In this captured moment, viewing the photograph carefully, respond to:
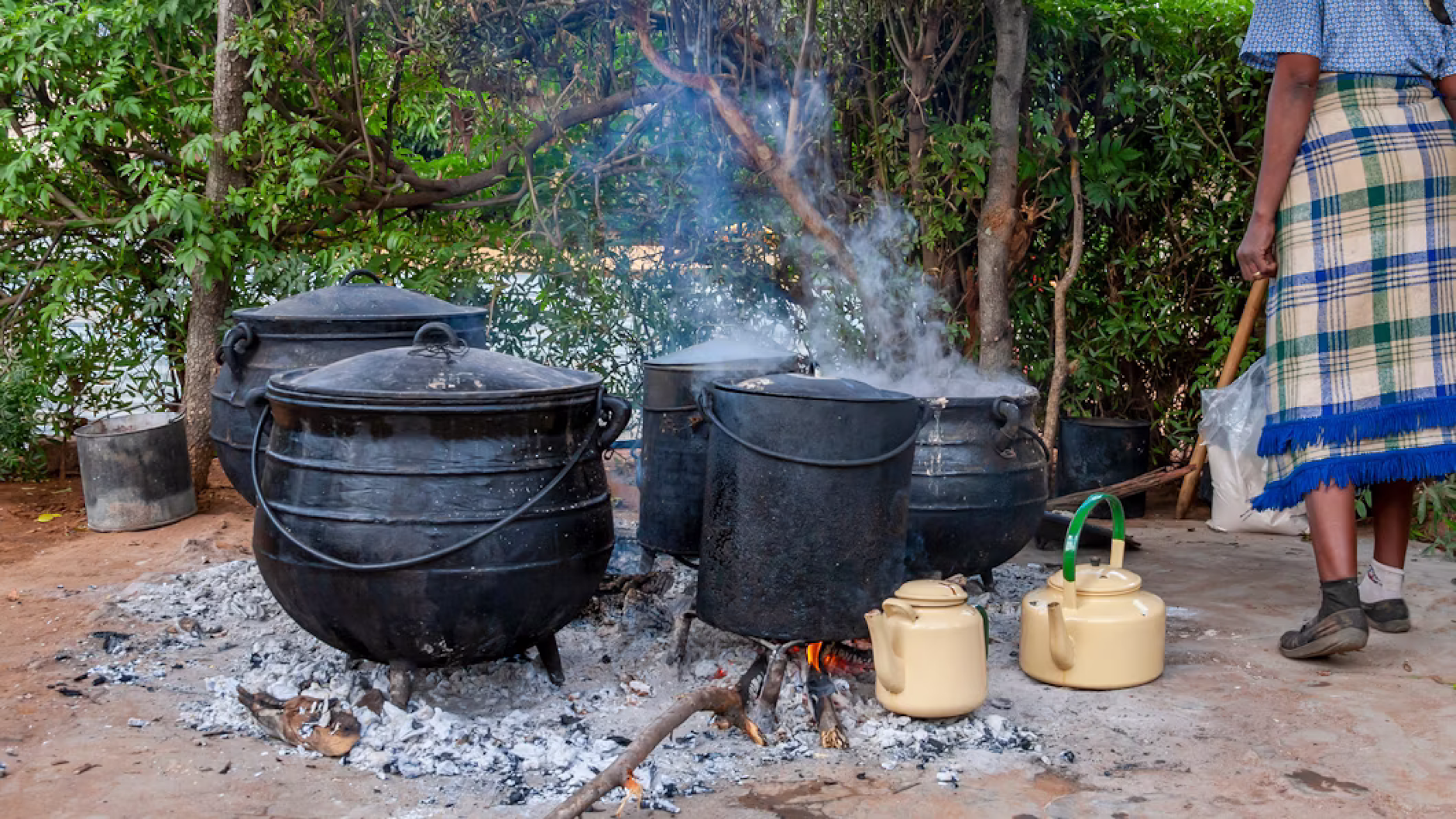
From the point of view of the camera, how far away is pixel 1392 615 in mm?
4012

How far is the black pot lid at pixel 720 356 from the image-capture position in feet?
14.2

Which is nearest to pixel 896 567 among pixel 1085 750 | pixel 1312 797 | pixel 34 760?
pixel 1085 750

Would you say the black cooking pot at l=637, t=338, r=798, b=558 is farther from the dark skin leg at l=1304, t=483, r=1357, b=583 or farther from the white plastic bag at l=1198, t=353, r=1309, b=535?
the white plastic bag at l=1198, t=353, r=1309, b=535

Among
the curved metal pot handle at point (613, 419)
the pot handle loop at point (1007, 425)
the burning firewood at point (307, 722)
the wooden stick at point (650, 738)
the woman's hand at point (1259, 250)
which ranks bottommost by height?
the burning firewood at point (307, 722)

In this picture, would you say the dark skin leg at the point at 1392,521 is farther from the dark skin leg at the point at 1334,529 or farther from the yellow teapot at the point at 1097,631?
the yellow teapot at the point at 1097,631

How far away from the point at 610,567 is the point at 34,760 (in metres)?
2.34

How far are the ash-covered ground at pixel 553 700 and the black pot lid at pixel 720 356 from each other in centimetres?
83

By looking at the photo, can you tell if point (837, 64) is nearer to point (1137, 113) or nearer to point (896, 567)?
point (1137, 113)

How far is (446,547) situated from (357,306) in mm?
1907

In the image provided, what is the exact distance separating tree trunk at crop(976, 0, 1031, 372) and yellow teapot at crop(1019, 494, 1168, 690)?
2.54 metres

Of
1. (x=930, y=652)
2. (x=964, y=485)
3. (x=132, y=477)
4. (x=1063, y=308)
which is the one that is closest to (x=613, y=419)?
(x=930, y=652)

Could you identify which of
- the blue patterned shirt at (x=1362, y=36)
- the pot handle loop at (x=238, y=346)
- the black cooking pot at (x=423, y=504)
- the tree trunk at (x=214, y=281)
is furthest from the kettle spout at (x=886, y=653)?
the tree trunk at (x=214, y=281)

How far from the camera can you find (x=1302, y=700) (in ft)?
11.3

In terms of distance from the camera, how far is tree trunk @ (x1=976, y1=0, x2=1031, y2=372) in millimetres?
5836
